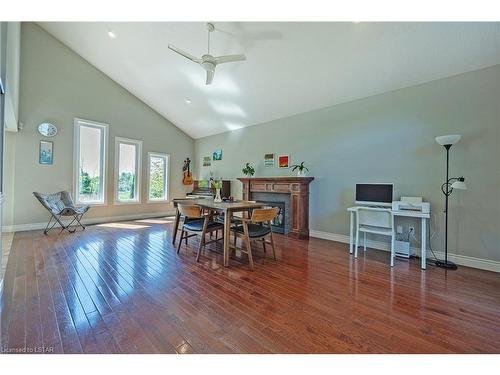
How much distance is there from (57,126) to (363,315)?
639 centimetres

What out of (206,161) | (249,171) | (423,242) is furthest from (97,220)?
(423,242)

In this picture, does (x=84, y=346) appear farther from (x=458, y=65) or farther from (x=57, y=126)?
(x=57, y=126)

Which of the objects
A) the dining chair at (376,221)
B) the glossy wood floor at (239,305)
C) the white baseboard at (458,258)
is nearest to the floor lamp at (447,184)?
the white baseboard at (458,258)

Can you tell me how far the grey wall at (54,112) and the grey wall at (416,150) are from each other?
440cm

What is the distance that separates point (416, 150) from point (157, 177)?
6.36 m

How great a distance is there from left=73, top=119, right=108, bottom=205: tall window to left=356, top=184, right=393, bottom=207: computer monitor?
19.3ft

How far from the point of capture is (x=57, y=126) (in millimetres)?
4648

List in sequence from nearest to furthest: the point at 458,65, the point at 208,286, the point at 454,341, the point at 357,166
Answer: the point at 454,341 → the point at 208,286 → the point at 458,65 → the point at 357,166

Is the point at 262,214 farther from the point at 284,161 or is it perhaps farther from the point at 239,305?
the point at 284,161

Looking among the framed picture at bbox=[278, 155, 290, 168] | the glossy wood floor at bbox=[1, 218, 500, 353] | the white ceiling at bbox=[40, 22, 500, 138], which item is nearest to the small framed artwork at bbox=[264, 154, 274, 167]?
the framed picture at bbox=[278, 155, 290, 168]

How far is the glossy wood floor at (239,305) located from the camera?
1349 mm

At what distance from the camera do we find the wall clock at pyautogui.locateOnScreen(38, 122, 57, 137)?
4.45 m

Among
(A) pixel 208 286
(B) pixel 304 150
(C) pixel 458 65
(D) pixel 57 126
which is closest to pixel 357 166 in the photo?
(B) pixel 304 150

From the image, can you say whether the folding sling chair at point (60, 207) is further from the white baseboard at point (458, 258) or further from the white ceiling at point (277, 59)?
the white baseboard at point (458, 258)
